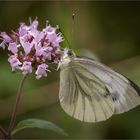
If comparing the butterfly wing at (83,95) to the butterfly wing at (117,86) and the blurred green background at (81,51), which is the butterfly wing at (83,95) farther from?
the blurred green background at (81,51)

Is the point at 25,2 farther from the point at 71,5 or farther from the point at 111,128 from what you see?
the point at 111,128

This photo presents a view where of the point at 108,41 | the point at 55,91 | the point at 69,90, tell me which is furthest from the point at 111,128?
the point at 69,90

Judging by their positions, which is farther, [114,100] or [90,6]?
[90,6]

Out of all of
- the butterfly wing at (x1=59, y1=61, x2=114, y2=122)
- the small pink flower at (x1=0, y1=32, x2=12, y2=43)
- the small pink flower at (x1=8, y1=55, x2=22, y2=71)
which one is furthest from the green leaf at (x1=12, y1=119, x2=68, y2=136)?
the small pink flower at (x1=0, y1=32, x2=12, y2=43)

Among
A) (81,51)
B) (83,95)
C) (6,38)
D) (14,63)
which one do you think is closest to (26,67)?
(14,63)

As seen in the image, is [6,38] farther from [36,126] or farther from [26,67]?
[36,126]

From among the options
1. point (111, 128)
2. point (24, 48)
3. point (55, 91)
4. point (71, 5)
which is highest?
point (24, 48)

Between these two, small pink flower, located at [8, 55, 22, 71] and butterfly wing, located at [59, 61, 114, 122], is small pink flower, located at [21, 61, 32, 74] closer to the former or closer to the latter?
small pink flower, located at [8, 55, 22, 71]
